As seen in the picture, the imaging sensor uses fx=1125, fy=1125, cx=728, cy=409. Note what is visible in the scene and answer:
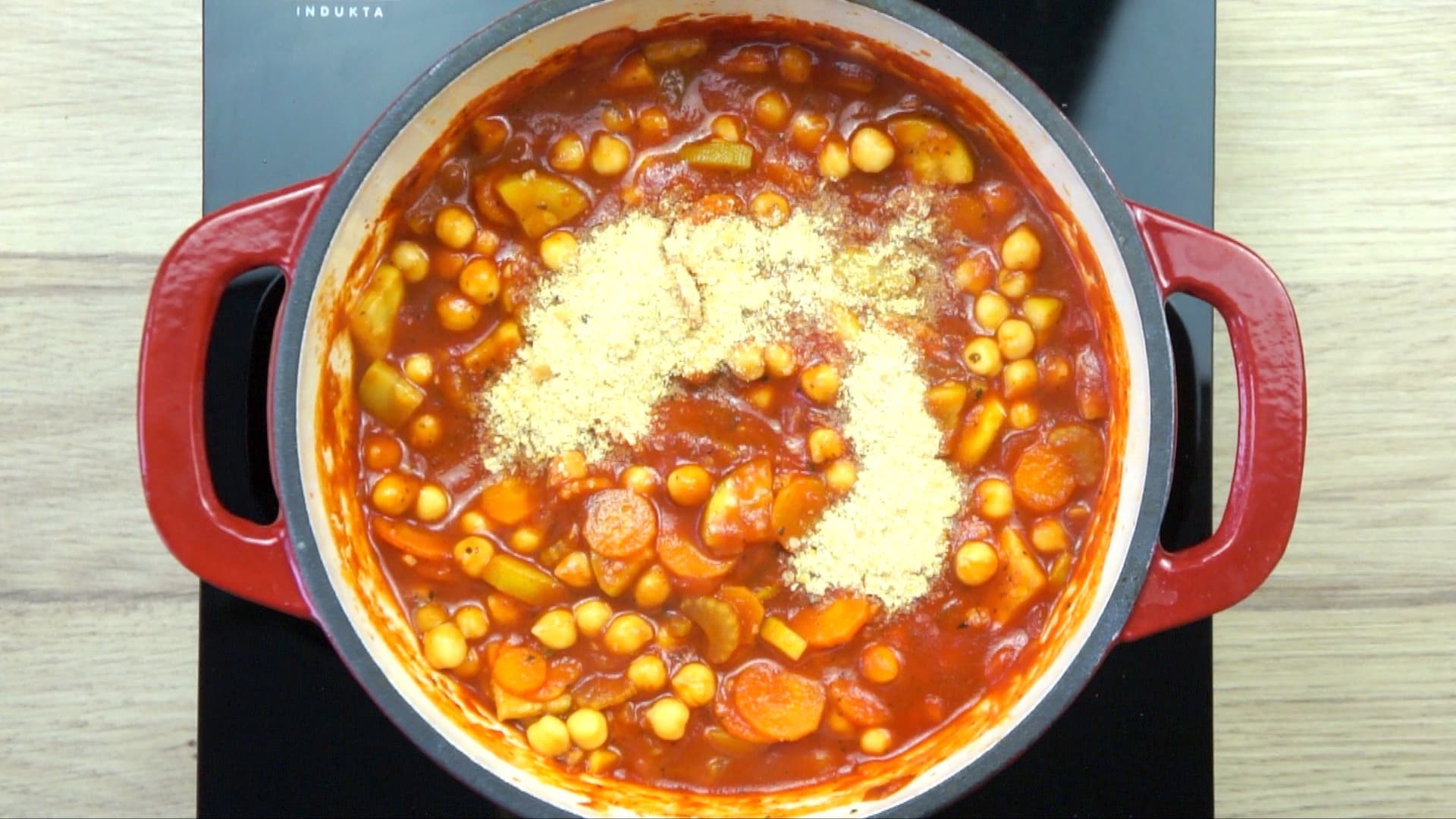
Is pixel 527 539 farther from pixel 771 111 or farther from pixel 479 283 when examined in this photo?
pixel 771 111

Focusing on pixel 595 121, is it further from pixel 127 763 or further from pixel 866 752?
pixel 127 763

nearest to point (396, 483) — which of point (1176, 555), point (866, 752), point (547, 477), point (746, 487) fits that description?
point (547, 477)

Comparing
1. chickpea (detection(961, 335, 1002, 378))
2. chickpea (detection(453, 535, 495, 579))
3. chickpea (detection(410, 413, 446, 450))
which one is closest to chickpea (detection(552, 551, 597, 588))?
chickpea (detection(453, 535, 495, 579))

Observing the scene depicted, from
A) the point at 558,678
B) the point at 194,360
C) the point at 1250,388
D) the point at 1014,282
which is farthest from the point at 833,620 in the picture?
the point at 194,360

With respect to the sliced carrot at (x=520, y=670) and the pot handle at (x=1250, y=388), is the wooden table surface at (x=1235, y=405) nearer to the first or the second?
the pot handle at (x=1250, y=388)

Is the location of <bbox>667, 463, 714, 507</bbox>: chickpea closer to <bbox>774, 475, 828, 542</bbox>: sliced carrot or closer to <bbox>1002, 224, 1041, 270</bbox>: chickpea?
<bbox>774, 475, 828, 542</bbox>: sliced carrot

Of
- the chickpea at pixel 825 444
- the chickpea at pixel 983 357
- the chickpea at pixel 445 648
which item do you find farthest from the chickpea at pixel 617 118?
the chickpea at pixel 445 648
